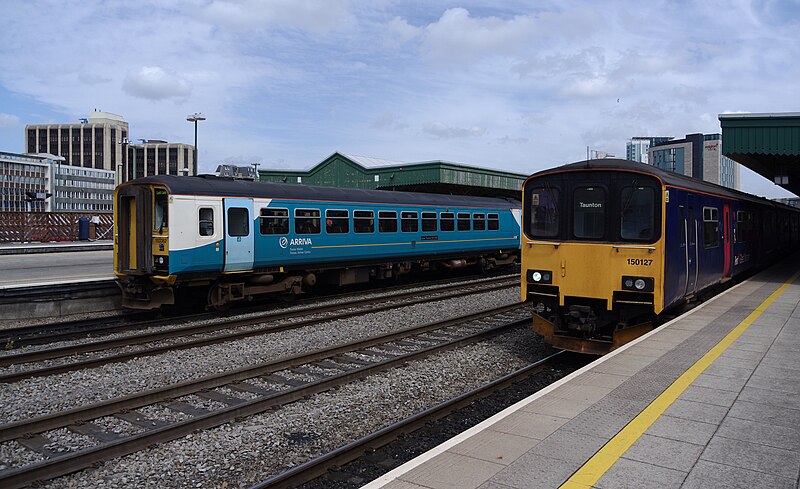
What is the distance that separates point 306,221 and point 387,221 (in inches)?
134

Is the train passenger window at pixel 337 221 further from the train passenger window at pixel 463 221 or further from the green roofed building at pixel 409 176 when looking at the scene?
the green roofed building at pixel 409 176

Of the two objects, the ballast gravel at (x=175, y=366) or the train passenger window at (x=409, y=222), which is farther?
the train passenger window at (x=409, y=222)

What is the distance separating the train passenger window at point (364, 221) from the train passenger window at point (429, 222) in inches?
104

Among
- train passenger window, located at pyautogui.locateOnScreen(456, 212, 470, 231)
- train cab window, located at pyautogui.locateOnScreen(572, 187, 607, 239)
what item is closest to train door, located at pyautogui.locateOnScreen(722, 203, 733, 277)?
train cab window, located at pyautogui.locateOnScreen(572, 187, 607, 239)

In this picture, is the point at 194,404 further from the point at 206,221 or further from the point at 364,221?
the point at 364,221

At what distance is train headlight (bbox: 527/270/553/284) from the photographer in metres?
9.33

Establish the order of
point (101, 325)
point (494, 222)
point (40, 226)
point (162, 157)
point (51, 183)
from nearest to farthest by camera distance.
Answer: point (101, 325) → point (494, 222) → point (40, 226) → point (51, 183) → point (162, 157)

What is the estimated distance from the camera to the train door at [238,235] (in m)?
A: 13.7

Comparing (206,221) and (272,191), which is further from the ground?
(272,191)

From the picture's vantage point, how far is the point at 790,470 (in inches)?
168

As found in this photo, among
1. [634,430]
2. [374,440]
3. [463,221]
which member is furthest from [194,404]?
[463,221]

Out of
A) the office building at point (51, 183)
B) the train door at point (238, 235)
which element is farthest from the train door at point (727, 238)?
the office building at point (51, 183)

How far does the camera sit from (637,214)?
8.74m

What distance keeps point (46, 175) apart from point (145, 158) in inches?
1026
